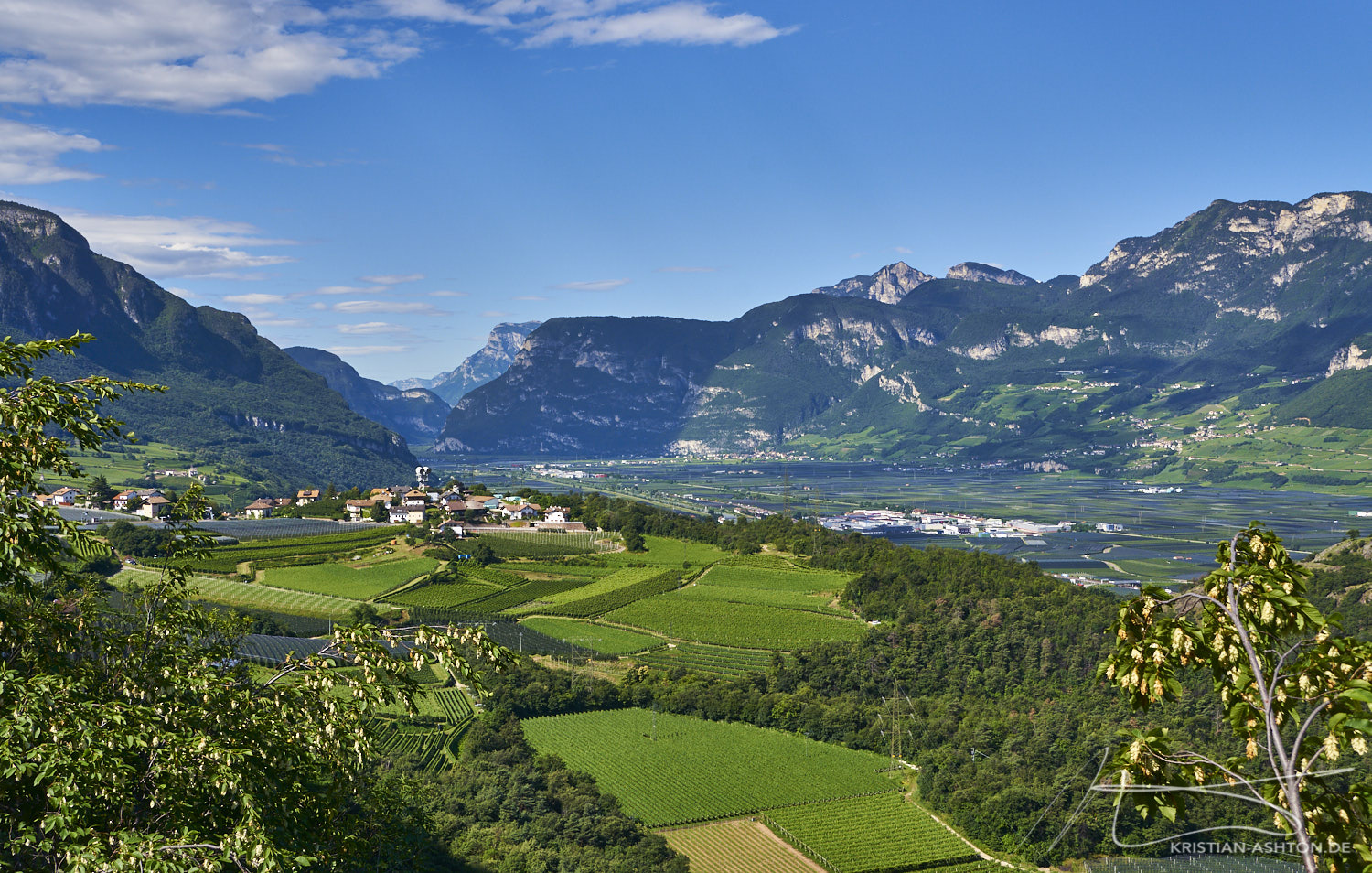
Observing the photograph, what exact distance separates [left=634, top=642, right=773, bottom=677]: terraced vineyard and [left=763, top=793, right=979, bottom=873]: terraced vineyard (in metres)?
18.2

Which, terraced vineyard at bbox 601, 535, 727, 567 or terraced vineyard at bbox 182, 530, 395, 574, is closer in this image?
terraced vineyard at bbox 182, 530, 395, 574

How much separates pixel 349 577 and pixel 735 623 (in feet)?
99.2

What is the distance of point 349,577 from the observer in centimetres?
7806

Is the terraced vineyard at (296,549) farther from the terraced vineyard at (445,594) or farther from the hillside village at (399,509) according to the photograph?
the terraced vineyard at (445,594)

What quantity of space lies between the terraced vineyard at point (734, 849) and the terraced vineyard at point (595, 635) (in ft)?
79.1

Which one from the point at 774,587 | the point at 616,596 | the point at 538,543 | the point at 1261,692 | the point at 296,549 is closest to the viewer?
the point at 1261,692

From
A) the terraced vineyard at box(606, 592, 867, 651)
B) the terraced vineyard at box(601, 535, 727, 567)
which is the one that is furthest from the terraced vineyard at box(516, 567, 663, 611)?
the terraced vineyard at box(606, 592, 867, 651)

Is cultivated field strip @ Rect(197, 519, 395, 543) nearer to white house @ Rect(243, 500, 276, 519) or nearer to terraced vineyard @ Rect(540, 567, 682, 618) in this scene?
white house @ Rect(243, 500, 276, 519)

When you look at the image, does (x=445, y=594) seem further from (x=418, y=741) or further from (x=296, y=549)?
(x=418, y=741)

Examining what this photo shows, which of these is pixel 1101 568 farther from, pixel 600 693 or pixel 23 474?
pixel 23 474

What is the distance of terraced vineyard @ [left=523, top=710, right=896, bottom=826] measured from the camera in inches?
1704

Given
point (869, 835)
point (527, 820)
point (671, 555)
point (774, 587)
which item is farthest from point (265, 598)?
point (869, 835)

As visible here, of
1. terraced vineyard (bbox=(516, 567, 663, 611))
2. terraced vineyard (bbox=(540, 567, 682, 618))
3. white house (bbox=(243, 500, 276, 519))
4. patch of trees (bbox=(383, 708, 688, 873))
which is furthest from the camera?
white house (bbox=(243, 500, 276, 519))

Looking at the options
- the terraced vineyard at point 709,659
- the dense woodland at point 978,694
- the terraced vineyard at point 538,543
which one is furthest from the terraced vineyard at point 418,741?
the terraced vineyard at point 538,543
